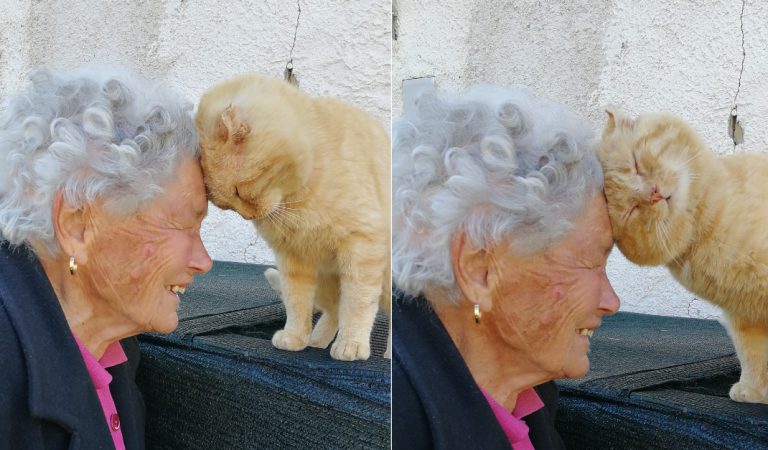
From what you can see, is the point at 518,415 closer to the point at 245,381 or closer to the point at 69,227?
the point at 245,381

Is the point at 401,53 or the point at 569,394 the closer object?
the point at 401,53

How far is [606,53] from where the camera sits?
3.02ft

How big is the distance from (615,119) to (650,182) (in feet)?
0.29

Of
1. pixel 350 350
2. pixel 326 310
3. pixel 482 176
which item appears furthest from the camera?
pixel 326 310

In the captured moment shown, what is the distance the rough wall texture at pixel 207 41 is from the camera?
90 cm

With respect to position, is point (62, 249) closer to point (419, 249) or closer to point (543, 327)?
point (419, 249)

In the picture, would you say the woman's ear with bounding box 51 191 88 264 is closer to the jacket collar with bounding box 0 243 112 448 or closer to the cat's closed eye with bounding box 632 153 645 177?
the jacket collar with bounding box 0 243 112 448

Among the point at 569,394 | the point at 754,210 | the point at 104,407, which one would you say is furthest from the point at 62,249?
the point at 754,210

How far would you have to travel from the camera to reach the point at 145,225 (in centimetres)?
90

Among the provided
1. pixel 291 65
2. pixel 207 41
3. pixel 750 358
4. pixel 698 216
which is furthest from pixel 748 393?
pixel 207 41

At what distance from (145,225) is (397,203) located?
31 cm

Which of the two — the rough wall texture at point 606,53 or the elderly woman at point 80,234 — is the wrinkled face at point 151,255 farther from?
the rough wall texture at point 606,53

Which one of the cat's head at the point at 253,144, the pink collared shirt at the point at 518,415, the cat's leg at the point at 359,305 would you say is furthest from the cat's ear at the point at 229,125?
the pink collared shirt at the point at 518,415

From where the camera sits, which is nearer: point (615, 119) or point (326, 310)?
point (615, 119)
